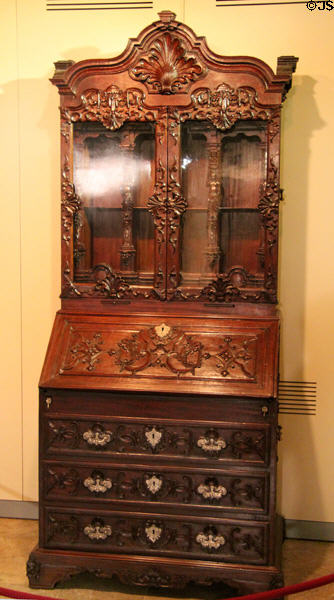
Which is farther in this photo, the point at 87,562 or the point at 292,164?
the point at 292,164

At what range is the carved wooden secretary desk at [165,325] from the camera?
10.6 feet

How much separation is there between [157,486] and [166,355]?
64 cm

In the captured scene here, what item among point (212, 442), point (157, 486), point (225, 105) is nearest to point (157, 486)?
point (157, 486)

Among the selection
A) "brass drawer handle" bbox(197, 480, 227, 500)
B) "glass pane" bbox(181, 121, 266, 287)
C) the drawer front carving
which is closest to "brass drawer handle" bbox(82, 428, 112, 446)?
the drawer front carving

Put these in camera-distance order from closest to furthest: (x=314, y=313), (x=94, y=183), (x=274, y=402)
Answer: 1. (x=274, y=402)
2. (x=94, y=183)
3. (x=314, y=313)

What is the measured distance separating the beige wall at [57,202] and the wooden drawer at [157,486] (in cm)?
86

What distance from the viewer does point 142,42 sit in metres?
3.44

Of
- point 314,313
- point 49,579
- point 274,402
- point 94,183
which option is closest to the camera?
point 274,402

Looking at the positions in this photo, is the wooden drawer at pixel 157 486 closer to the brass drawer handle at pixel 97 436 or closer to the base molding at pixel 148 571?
the brass drawer handle at pixel 97 436

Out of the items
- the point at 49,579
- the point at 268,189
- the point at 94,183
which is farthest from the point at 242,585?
the point at 94,183

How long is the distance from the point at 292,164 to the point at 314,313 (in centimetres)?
87

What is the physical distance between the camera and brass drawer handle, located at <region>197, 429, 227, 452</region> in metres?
3.22

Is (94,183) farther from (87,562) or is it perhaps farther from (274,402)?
(87,562)

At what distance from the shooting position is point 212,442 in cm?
323
